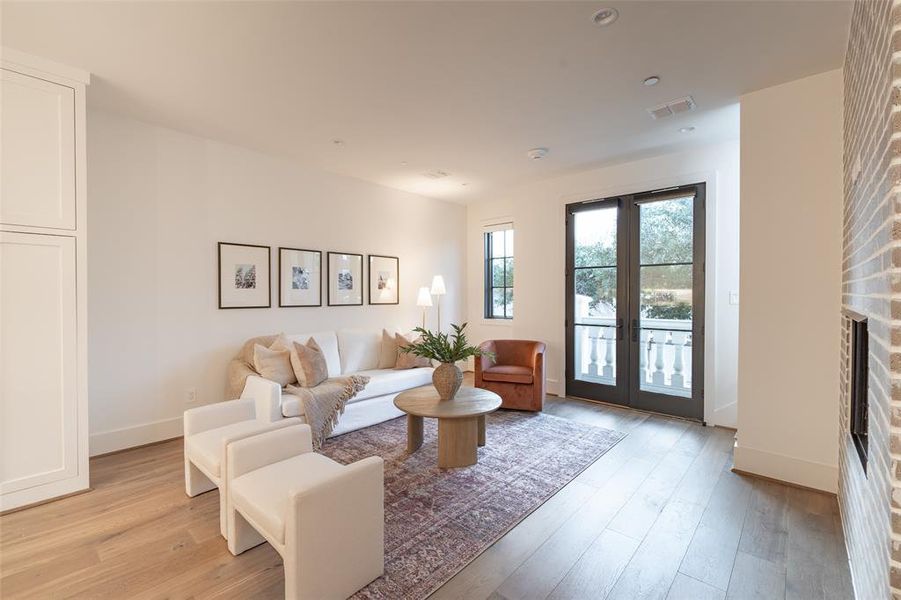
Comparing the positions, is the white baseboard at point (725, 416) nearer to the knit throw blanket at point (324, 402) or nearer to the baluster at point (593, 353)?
the baluster at point (593, 353)

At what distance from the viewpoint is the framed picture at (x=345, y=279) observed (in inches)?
187

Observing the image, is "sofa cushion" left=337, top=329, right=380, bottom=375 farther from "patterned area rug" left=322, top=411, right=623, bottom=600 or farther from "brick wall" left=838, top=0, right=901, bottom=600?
"brick wall" left=838, top=0, right=901, bottom=600

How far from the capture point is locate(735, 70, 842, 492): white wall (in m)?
2.61

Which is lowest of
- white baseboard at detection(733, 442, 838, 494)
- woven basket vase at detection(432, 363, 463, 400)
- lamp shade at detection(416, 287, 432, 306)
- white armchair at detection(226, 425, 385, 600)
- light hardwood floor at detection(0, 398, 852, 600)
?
light hardwood floor at detection(0, 398, 852, 600)

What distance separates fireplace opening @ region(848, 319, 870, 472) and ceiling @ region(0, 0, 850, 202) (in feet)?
5.65

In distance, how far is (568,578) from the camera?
183 centimetres

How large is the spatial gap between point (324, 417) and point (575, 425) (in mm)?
2453

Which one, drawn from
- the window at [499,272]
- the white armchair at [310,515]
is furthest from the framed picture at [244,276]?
the window at [499,272]

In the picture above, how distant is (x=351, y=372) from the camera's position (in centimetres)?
441

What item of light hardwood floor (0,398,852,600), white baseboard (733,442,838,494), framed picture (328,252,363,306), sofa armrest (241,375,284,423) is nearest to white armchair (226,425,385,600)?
light hardwood floor (0,398,852,600)

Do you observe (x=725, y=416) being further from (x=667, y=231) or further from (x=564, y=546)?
(x=564, y=546)

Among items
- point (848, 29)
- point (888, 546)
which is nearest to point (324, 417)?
point (888, 546)

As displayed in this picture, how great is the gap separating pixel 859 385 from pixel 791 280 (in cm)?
110

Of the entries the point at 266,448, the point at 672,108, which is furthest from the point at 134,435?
the point at 672,108
